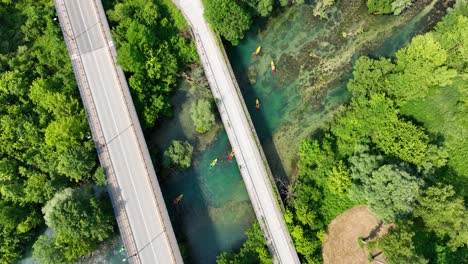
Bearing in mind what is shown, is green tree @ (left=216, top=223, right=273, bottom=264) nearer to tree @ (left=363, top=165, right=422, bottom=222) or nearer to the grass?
tree @ (left=363, top=165, right=422, bottom=222)

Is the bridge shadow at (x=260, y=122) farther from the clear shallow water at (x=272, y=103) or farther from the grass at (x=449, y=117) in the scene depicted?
the grass at (x=449, y=117)

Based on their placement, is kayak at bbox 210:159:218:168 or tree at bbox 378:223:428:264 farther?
kayak at bbox 210:159:218:168

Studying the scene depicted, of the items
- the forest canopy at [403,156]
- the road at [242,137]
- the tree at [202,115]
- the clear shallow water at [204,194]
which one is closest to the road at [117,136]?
the clear shallow water at [204,194]

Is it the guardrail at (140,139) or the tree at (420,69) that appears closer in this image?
the tree at (420,69)

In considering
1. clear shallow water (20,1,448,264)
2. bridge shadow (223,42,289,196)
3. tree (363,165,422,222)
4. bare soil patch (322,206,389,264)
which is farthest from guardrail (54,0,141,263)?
tree (363,165,422,222)

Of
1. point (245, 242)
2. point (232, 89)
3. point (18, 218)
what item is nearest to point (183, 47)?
point (232, 89)

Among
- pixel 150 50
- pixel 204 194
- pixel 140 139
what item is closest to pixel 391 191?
pixel 204 194

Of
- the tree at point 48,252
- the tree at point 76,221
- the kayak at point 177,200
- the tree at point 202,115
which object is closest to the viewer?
the tree at point 76,221

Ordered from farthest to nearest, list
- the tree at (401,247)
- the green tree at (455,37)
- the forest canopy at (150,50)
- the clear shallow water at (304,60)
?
the clear shallow water at (304,60) < the forest canopy at (150,50) < the green tree at (455,37) < the tree at (401,247)
